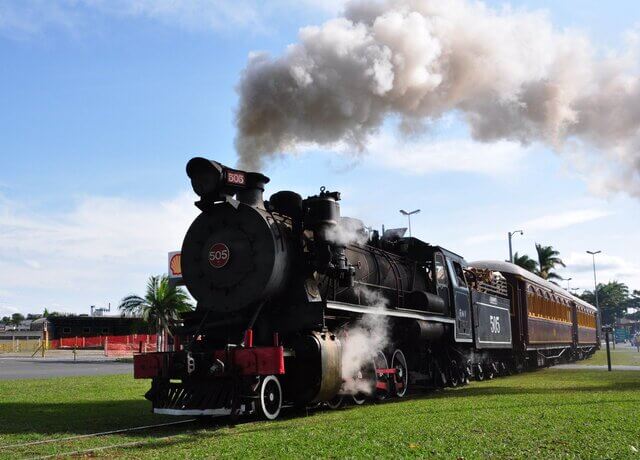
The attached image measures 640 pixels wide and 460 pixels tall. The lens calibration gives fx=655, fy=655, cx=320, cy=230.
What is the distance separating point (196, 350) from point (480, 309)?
1066cm

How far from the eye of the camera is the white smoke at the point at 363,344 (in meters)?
12.2

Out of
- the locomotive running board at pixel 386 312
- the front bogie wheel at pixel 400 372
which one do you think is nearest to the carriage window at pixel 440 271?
the locomotive running board at pixel 386 312

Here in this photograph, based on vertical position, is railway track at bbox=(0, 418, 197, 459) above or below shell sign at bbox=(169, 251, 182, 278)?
below

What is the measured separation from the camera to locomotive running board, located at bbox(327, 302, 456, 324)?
442 inches

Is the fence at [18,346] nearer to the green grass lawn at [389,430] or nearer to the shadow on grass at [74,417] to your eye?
the shadow on grass at [74,417]

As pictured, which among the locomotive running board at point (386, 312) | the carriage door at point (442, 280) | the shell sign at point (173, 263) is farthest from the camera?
the shell sign at point (173, 263)

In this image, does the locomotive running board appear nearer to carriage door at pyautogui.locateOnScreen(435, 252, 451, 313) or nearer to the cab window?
carriage door at pyautogui.locateOnScreen(435, 252, 451, 313)

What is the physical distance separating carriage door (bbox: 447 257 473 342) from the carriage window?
0.93 feet

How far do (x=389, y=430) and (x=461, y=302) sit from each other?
952 centimetres

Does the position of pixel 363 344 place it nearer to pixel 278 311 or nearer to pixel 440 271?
pixel 278 311

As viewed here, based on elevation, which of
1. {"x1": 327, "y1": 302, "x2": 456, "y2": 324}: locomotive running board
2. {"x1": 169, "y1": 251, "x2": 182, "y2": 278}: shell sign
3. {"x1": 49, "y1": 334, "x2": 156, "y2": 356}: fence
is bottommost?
{"x1": 49, "y1": 334, "x2": 156, "y2": 356}: fence

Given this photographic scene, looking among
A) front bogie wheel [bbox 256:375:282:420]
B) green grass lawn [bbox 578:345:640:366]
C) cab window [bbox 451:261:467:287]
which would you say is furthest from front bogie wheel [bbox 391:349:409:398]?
green grass lawn [bbox 578:345:640:366]

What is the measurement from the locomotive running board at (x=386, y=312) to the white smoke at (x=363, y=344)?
0.13 metres

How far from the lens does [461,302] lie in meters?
17.5
